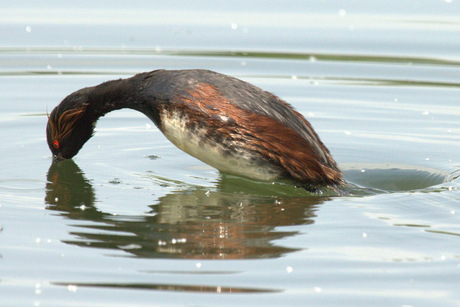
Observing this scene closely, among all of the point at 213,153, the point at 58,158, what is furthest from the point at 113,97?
the point at 213,153

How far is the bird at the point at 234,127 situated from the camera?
723 cm

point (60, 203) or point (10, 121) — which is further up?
point (10, 121)

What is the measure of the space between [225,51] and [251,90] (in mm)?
6102

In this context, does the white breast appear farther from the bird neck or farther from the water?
the bird neck

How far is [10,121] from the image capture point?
32.9ft

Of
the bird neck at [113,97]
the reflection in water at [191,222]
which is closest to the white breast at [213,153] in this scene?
the reflection in water at [191,222]

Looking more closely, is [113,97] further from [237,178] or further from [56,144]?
[237,178]

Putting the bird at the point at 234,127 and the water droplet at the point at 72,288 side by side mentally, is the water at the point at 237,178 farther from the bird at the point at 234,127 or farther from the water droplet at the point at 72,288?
the bird at the point at 234,127

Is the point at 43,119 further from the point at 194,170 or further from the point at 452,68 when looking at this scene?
the point at 452,68

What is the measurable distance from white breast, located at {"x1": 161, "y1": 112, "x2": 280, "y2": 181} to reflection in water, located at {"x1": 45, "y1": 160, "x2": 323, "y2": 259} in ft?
0.75

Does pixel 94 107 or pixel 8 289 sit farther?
→ pixel 94 107

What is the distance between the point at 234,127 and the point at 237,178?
87cm

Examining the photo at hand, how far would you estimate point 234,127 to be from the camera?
720 centimetres

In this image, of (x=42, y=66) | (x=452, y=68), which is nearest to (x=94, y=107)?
(x=42, y=66)
